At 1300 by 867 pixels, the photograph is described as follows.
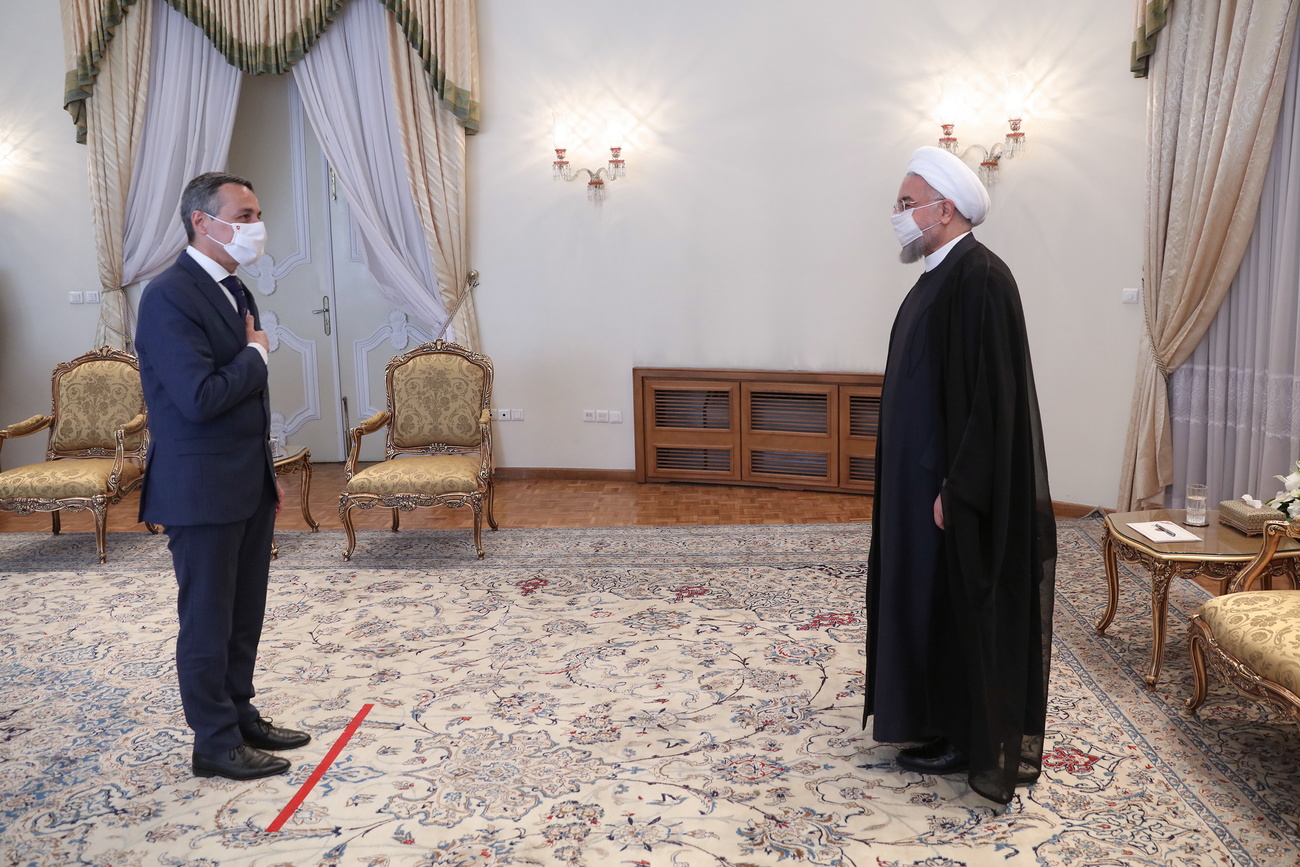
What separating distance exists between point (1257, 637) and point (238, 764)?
282cm

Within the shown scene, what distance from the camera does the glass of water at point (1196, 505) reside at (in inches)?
137

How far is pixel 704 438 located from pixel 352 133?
3123 millimetres

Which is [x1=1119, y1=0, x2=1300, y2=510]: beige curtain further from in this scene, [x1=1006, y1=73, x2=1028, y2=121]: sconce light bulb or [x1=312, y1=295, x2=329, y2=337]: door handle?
[x1=312, y1=295, x2=329, y2=337]: door handle

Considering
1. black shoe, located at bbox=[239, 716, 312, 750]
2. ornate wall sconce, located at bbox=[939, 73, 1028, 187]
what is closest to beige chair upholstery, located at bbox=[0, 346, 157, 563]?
black shoe, located at bbox=[239, 716, 312, 750]

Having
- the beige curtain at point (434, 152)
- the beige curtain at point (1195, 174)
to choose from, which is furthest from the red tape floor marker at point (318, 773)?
the beige curtain at point (1195, 174)

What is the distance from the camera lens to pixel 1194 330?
4746 mm

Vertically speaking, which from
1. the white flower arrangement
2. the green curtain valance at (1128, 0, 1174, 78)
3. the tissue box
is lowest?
the tissue box

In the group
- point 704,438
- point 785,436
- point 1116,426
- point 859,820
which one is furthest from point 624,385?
point 859,820

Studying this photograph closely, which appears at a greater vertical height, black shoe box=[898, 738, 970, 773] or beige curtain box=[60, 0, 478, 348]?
beige curtain box=[60, 0, 478, 348]

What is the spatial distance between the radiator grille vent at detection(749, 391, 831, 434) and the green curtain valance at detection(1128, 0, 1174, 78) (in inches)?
96.5

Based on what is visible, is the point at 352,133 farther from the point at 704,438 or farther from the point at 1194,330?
the point at 1194,330

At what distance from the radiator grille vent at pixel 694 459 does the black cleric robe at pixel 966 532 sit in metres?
3.73

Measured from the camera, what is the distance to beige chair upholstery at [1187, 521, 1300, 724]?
244cm

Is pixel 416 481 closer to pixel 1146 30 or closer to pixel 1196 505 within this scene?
pixel 1196 505
